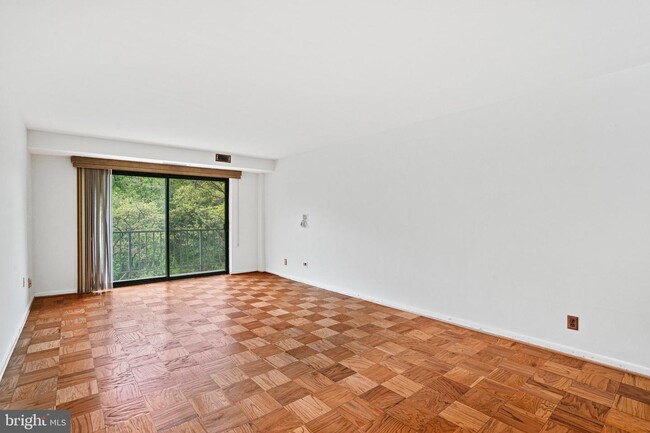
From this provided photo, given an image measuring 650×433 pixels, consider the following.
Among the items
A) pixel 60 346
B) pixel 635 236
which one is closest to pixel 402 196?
pixel 635 236

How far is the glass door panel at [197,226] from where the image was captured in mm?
5680

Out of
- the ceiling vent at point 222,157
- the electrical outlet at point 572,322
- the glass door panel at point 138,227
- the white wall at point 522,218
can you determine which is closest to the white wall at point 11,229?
the glass door panel at point 138,227

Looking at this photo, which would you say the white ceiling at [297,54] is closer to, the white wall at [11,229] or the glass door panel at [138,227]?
the white wall at [11,229]

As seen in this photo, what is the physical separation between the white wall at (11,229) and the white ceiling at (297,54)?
30 cm

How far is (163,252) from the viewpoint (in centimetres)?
558

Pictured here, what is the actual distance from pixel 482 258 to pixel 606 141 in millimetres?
1372

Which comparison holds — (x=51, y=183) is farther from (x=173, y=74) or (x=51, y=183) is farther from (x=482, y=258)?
(x=482, y=258)

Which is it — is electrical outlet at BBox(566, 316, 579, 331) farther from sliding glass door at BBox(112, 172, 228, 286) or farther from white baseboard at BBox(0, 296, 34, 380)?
sliding glass door at BBox(112, 172, 228, 286)

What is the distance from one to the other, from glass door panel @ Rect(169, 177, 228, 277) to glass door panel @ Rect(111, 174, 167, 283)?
166 millimetres

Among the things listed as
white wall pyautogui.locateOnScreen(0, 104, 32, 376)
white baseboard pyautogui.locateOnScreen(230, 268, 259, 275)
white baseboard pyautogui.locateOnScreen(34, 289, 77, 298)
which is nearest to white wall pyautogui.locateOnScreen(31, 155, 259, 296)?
white baseboard pyautogui.locateOnScreen(34, 289, 77, 298)

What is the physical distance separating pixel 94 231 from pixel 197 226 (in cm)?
159

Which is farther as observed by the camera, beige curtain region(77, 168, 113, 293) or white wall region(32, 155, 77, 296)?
beige curtain region(77, 168, 113, 293)

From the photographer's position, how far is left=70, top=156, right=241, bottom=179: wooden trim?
4645 mm

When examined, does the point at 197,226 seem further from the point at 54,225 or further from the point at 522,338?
the point at 522,338
